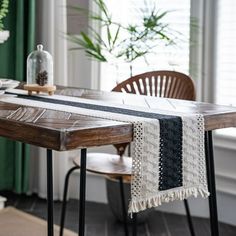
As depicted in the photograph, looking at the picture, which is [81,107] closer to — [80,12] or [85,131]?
[85,131]

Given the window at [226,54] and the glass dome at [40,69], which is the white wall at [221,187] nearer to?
the window at [226,54]

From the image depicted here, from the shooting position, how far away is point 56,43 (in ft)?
11.7

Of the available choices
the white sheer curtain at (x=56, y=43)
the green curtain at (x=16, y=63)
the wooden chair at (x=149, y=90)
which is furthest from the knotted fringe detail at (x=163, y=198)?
the green curtain at (x=16, y=63)

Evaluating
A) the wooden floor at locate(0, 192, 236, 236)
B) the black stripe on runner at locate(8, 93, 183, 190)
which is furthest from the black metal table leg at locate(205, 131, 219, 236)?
the wooden floor at locate(0, 192, 236, 236)

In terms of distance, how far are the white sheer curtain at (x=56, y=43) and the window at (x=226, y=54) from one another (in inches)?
38.0

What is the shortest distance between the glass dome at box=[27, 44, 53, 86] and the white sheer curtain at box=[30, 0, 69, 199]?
3.68 ft

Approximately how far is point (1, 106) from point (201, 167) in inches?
29.6

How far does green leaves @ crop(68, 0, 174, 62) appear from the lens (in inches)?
126

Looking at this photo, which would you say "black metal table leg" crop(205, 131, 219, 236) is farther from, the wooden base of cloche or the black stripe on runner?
the wooden base of cloche

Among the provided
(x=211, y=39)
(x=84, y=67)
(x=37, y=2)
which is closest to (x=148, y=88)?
(x=211, y=39)

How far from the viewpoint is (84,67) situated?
145 inches

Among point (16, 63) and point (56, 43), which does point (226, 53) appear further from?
point (16, 63)

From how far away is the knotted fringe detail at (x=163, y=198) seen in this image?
1.78 m

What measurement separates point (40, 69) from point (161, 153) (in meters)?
0.81
